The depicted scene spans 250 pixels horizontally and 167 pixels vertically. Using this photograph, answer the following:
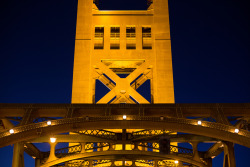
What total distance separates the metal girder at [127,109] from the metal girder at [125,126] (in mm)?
1393

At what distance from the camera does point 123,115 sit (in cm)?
2556

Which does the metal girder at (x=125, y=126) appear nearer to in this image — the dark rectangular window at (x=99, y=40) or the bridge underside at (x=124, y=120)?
the bridge underside at (x=124, y=120)

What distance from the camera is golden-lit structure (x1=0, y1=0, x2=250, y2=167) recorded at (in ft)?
83.1

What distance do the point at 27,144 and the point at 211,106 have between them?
1812cm

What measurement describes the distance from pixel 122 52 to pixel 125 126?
24.9m

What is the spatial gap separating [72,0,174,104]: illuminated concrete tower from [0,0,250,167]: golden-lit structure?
4.9 inches

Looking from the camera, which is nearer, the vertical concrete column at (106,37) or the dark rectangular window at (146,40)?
the vertical concrete column at (106,37)

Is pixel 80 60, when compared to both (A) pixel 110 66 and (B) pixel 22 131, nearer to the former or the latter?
(A) pixel 110 66

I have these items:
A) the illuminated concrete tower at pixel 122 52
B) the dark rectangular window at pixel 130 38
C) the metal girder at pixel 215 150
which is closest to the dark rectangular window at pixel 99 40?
the illuminated concrete tower at pixel 122 52

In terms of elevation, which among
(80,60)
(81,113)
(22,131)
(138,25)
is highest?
(138,25)

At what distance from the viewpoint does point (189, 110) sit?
28031 millimetres

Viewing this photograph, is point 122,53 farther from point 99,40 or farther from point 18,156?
point 18,156

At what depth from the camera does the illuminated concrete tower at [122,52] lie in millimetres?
48062

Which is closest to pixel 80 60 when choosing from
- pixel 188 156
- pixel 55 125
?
Answer: pixel 188 156
